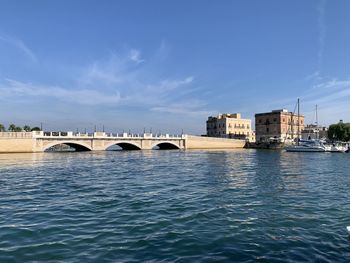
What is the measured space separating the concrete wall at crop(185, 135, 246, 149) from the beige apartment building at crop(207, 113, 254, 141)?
28.8 meters

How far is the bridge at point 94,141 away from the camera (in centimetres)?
7475

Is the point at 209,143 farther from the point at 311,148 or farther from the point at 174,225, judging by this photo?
the point at 174,225

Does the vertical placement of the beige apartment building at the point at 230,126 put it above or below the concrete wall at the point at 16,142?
above

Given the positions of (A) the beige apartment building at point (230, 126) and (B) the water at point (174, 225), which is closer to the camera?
(B) the water at point (174, 225)

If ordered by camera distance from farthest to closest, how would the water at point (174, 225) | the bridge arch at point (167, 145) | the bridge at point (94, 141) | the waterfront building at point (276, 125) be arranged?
the waterfront building at point (276, 125) < the bridge arch at point (167, 145) < the bridge at point (94, 141) < the water at point (174, 225)

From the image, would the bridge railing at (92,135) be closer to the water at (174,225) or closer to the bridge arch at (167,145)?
the bridge arch at (167,145)

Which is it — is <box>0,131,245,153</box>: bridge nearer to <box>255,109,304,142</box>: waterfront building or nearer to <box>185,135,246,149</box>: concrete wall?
<box>185,135,246,149</box>: concrete wall

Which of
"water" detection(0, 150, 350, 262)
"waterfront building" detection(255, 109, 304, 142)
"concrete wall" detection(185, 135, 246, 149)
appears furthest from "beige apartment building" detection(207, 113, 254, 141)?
"water" detection(0, 150, 350, 262)

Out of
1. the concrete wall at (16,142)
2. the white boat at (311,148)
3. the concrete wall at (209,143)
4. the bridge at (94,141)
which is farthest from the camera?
the concrete wall at (209,143)

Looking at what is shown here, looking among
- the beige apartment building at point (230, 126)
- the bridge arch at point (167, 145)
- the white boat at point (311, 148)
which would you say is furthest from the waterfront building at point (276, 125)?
the white boat at point (311, 148)

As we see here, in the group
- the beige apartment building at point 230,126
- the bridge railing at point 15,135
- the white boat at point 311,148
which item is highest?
the beige apartment building at point 230,126

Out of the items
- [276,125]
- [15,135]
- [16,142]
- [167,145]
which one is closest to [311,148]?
[167,145]

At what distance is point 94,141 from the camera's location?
8906 cm

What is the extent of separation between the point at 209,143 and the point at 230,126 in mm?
44624
